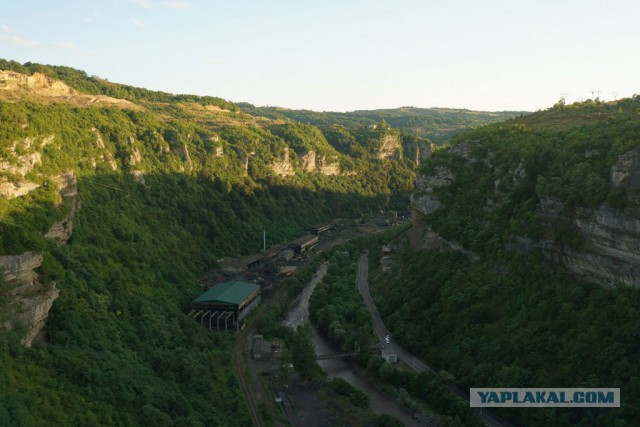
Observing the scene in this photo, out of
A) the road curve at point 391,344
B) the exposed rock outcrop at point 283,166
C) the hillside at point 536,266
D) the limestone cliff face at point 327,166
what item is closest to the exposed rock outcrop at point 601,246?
the hillside at point 536,266

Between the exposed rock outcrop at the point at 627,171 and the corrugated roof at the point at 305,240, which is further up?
the exposed rock outcrop at the point at 627,171

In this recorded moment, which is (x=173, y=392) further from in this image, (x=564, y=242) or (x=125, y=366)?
(x=564, y=242)

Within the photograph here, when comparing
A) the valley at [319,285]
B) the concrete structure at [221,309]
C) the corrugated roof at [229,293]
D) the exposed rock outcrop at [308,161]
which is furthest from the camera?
the exposed rock outcrop at [308,161]

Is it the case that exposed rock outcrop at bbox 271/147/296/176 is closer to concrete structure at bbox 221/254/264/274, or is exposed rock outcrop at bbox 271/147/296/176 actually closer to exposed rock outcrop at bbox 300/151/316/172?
exposed rock outcrop at bbox 300/151/316/172

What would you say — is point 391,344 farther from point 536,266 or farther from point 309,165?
point 309,165

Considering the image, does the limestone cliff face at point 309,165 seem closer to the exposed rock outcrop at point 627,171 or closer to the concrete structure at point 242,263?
the concrete structure at point 242,263

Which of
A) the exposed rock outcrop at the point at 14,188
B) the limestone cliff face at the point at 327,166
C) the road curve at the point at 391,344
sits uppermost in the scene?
the exposed rock outcrop at the point at 14,188

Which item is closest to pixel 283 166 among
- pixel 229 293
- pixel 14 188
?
pixel 229 293
